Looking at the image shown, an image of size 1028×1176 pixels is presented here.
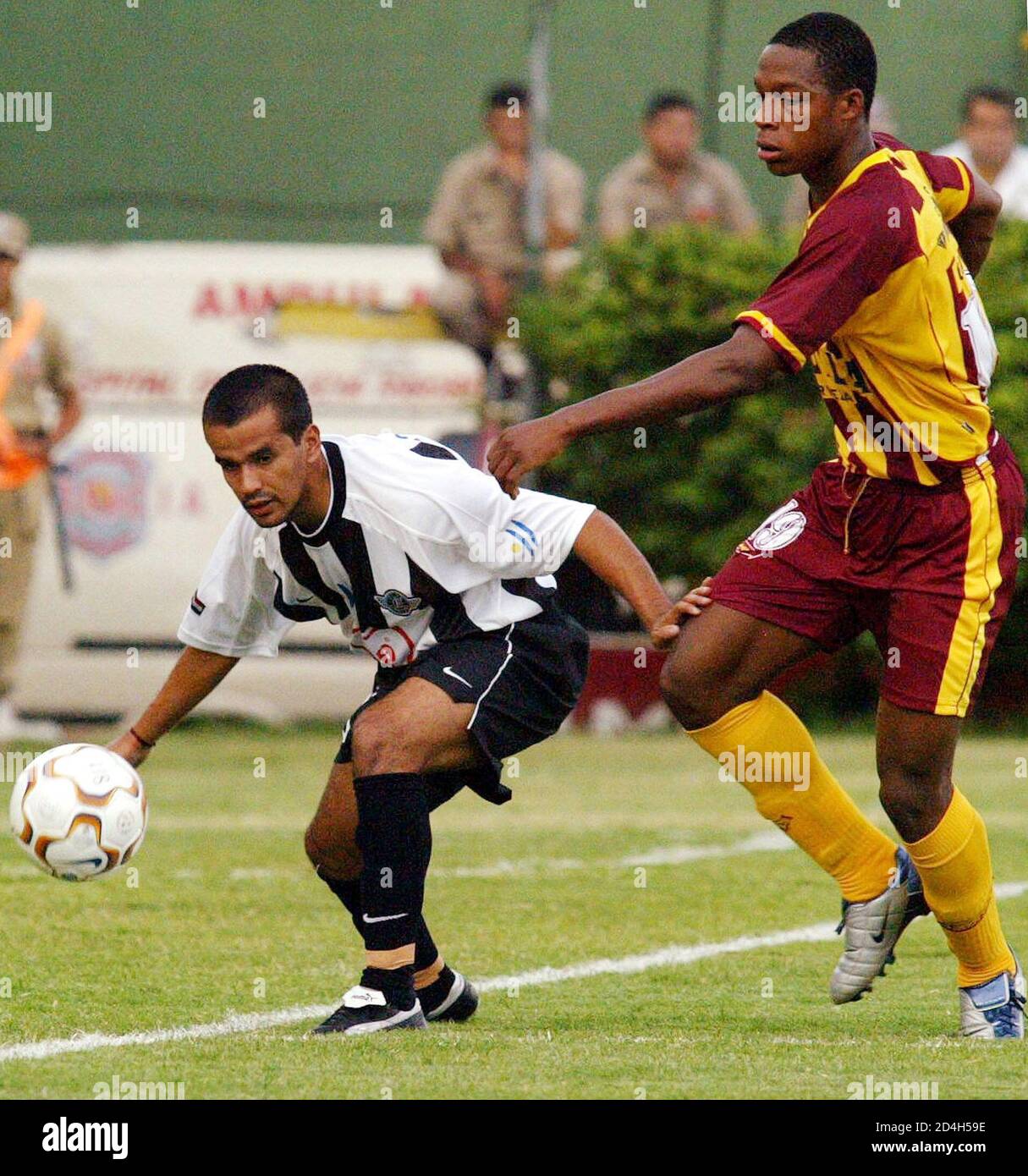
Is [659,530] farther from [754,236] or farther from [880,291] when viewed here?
[880,291]

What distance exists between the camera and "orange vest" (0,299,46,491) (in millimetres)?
12453

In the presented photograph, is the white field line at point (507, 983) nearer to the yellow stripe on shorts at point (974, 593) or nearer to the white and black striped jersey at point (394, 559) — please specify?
the white and black striped jersey at point (394, 559)

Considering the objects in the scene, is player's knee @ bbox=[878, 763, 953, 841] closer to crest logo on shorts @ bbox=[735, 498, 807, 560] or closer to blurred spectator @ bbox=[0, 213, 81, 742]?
crest logo on shorts @ bbox=[735, 498, 807, 560]

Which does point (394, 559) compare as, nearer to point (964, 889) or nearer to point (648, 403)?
point (648, 403)

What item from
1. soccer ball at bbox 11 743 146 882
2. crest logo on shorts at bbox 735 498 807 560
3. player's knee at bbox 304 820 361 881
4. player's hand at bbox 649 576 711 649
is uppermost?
crest logo on shorts at bbox 735 498 807 560

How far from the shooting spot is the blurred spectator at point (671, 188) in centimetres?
1389

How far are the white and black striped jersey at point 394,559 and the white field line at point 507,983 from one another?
3.02 ft

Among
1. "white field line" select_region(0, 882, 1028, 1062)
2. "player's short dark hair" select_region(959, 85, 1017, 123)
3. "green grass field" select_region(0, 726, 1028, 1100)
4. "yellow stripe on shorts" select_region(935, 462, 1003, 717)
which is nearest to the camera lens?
"green grass field" select_region(0, 726, 1028, 1100)

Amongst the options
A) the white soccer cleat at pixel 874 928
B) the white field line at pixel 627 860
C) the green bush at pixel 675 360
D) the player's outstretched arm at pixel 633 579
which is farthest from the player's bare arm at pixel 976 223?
the green bush at pixel 675 360

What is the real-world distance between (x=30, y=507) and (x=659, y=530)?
12.1 ft

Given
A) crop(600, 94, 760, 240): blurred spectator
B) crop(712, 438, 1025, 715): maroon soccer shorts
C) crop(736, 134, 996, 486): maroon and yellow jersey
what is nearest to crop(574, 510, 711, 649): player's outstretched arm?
crop(712, 438, 1025, 715): maroon soccer shorts

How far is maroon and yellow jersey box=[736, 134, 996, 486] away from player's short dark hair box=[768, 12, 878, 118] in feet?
0.59

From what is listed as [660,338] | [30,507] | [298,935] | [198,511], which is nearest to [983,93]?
[660,338]

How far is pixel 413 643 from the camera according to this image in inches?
219
